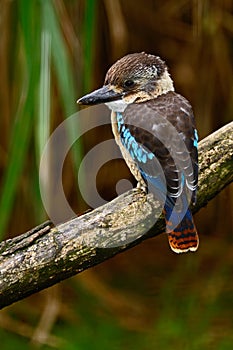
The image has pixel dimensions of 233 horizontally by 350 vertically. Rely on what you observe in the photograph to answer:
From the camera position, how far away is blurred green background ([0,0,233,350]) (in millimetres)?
3229

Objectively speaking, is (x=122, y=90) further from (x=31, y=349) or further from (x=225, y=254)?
(x=225, y=254)

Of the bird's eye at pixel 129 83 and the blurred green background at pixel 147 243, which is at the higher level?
the bird's eye at pixel 129 83

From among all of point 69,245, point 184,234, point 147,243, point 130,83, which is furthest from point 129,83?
point 147,243

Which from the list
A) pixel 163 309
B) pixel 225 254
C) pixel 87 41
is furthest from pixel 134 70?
pixel 225 254

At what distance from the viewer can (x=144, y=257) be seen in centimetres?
414

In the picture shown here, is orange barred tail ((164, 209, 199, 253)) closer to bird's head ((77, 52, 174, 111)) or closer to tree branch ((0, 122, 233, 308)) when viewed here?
tree branch ((0, 122, 233, 308))

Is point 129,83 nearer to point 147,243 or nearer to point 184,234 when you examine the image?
point 184,234

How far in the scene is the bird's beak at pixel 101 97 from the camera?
223 cm

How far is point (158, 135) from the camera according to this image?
2096 millimetres

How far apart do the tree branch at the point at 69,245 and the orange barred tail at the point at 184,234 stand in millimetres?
72

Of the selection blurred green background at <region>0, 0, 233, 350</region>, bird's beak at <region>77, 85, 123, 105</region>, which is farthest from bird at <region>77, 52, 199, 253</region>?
blurred green background at <region>0, 0, 233, 350</region>

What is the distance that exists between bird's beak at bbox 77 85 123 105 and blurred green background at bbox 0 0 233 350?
1.85ft

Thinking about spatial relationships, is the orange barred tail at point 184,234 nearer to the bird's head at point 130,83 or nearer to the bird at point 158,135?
the bird at point 158,135

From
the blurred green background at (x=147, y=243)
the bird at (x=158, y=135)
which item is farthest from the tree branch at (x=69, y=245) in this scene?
the blurred green background at (x=147, y=243)
